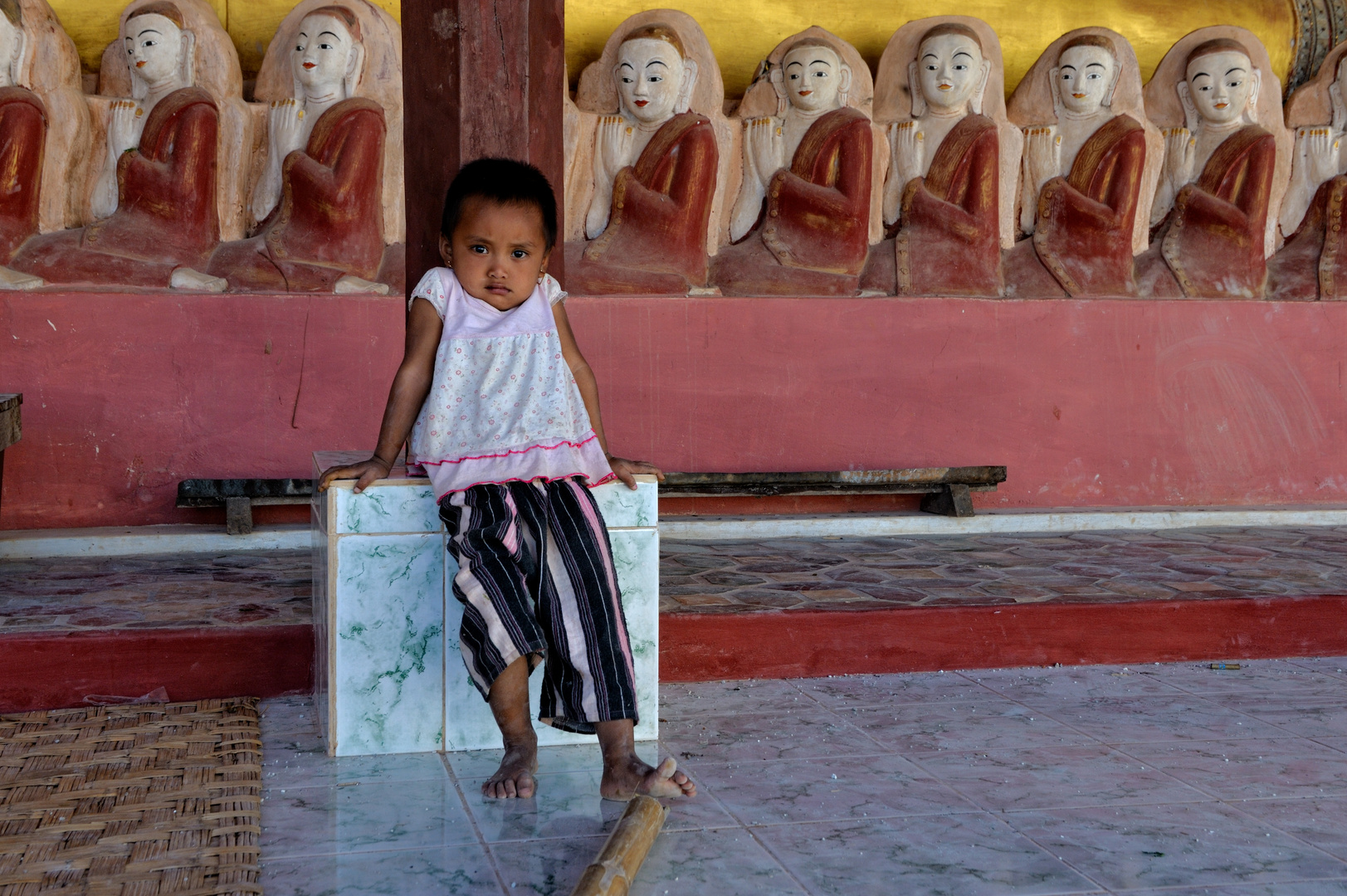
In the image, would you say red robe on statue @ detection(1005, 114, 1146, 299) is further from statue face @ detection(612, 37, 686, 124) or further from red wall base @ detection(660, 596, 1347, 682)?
red wall base @ detection(660, 596, 1347, 682)

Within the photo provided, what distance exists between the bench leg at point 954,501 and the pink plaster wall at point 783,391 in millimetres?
169

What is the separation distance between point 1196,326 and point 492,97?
325 centimetres

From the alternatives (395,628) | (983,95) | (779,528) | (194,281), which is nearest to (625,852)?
(395,628)

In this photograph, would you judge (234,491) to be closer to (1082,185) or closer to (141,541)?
(141,541)

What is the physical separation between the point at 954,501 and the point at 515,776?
8.65ft

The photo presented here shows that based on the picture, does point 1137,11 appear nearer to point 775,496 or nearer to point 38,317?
point 775,496

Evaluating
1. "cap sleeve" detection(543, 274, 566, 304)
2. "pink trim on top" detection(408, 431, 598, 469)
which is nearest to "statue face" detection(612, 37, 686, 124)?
"cap sleeve" detection(543, 274, 566, 304)

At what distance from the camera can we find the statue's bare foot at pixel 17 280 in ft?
12.6

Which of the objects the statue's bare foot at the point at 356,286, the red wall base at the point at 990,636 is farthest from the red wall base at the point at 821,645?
the statue's bare foot at the point at 356,286

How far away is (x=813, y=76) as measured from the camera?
179 inches

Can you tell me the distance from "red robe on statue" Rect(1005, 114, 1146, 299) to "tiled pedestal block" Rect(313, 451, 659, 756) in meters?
2.84

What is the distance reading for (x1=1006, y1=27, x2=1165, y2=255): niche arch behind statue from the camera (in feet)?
15.7

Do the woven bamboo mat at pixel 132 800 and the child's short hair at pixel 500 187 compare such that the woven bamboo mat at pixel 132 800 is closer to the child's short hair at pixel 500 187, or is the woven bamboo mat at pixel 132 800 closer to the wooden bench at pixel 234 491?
the child's short hair at pixel 500 187

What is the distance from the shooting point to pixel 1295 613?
3172 mm
